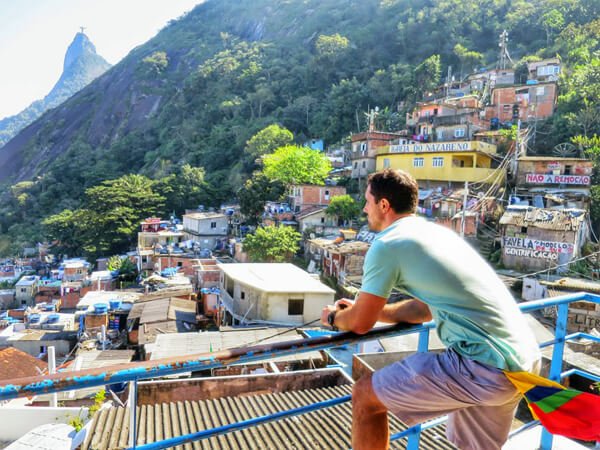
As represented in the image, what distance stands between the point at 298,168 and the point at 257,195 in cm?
402

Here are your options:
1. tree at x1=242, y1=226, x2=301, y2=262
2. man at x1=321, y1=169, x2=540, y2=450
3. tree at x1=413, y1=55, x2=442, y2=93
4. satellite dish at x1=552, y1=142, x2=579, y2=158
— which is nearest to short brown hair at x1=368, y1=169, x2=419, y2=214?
man at x1=321, y1=169, x2=540, y2=450

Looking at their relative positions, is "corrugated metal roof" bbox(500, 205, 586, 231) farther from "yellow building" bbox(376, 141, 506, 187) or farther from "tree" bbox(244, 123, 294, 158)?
"tree" bbox(244, 123, 294, 158)

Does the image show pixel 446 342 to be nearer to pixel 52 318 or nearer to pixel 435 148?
pixel 52 318

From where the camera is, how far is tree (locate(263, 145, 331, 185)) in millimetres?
34281

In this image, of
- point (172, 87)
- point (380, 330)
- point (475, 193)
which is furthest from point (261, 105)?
point (380, 330)

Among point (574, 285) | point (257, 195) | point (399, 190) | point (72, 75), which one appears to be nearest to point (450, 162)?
point (574, 285)

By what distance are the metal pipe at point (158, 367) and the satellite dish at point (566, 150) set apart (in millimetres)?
30475

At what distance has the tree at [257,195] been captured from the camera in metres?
33.8

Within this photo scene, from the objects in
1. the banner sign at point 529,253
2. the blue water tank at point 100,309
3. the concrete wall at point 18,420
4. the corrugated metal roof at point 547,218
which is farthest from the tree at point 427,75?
the concrete wall at point 18,420

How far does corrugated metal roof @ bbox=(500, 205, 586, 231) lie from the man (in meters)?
19.4

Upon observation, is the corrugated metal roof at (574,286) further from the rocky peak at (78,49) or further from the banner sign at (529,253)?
the rocky peak at (78,49)

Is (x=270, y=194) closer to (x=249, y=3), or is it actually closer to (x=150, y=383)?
(x=150, y=383)

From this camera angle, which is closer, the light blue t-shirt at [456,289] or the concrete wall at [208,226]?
the light blue t-shirt at [456,289]

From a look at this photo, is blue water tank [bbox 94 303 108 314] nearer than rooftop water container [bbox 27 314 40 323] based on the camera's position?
Yes
